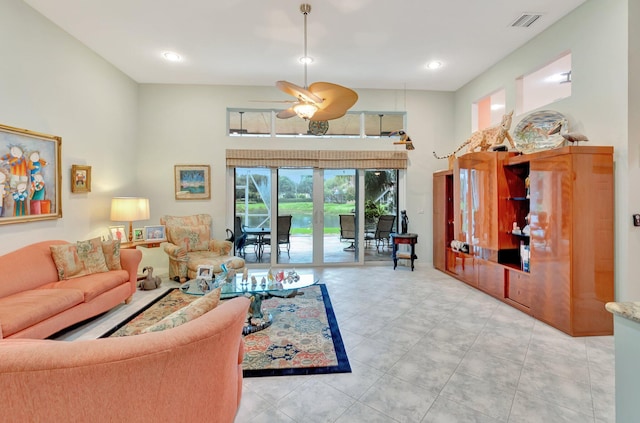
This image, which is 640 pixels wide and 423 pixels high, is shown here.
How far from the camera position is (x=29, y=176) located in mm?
3172

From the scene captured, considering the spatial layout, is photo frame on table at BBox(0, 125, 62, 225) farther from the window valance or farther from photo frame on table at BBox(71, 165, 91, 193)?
the window valance

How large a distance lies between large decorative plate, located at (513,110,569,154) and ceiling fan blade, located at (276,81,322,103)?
8.88 ft

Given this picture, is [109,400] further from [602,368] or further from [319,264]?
[319,264]

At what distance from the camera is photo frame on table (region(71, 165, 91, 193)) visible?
3789 millimetres

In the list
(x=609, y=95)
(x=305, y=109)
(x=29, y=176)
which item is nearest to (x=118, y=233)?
(x=29, y=176)

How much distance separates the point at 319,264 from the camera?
5738 mm

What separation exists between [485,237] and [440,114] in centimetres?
286

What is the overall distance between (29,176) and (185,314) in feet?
10.5

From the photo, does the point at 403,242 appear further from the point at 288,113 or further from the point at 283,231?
the point at 288,113

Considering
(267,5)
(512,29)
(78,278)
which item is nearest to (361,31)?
(267,5)

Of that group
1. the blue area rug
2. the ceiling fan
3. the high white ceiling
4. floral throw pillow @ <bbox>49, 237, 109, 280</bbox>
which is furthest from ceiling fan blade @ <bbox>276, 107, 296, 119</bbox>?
floral throw pillow @ <bbox>49, 237, 109, 280</bbox>

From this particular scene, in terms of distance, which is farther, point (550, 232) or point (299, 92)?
point (550, 232)

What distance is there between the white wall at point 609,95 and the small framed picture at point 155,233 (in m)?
5.71

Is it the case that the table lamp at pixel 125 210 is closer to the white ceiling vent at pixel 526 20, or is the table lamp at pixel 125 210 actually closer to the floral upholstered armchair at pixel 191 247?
the floral upholstered armchair at pixel 191 247
